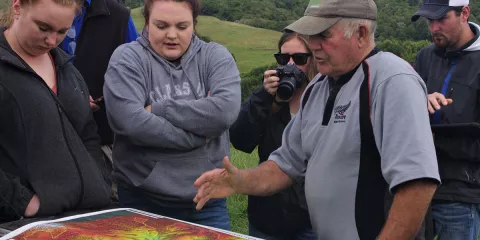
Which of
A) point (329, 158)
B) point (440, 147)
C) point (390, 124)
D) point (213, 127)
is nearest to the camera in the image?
point (390, 124)

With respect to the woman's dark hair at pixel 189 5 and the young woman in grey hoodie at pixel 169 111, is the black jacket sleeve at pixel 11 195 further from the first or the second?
the woman's dark hair at pixel 189 5

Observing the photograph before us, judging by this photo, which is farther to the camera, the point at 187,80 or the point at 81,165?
the point at 187,80

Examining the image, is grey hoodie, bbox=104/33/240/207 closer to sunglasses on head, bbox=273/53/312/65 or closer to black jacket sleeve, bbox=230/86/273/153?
black jacket sleeve, bbox=230/86/273/153

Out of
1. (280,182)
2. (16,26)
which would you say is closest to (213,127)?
(280,182)

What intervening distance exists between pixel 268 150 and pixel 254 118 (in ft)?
0.64

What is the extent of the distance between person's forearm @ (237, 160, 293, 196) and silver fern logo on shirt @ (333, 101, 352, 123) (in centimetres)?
54

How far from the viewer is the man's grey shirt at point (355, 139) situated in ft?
7.65

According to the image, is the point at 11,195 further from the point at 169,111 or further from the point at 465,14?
the point at 465,14

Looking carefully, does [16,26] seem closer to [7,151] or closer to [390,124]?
[7,151]

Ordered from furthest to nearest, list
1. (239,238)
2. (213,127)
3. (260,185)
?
(213,127) < (260,185) < (239,238)

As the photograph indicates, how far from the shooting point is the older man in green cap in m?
2.33

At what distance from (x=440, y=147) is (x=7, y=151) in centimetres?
260

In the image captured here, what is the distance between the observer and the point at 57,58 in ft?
9.20

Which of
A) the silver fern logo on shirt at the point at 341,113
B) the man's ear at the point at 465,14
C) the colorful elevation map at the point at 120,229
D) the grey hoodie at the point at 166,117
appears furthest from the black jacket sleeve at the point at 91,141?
the man's ear at the point at 465,14
